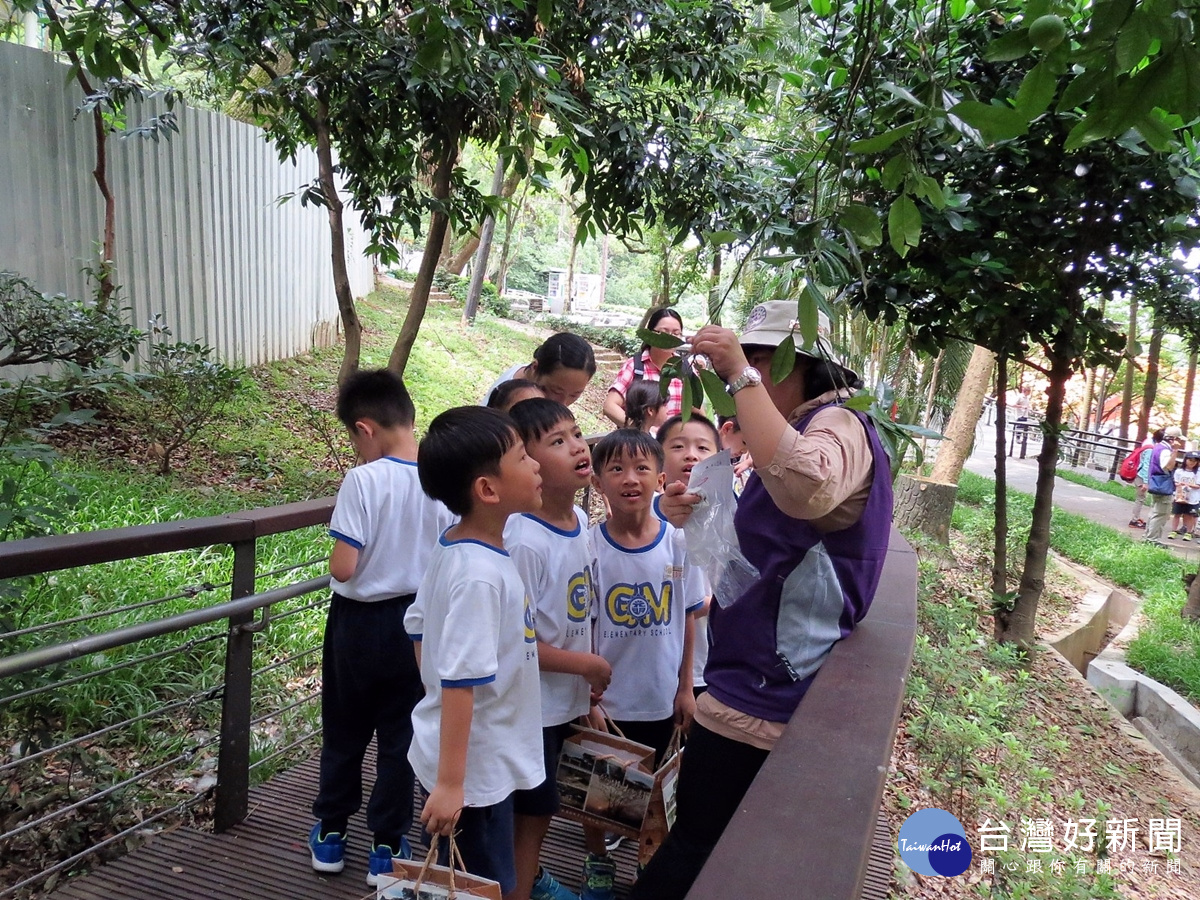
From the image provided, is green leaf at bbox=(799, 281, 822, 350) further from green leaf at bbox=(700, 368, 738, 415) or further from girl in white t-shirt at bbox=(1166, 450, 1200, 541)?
girl in white t-shirt at bbox=(1166, 450, 1200, 541)

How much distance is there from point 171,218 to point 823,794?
23.2 feet

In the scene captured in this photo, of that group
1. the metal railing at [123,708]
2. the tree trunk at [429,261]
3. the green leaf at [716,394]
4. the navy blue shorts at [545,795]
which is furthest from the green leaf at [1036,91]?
the tree trunk at [429,261]

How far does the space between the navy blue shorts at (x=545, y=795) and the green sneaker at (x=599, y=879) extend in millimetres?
272

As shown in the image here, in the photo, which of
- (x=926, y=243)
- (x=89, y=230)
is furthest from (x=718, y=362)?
(x=89, y=230)

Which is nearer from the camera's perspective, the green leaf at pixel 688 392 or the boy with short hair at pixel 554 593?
the green leaf at pixel 688 392

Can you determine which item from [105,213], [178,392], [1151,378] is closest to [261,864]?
[178,392]

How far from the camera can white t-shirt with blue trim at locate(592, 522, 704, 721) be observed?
2154mm

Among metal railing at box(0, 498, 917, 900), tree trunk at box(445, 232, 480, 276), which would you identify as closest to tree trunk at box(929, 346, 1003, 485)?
metal railing at box(0, 498, 917, 900)

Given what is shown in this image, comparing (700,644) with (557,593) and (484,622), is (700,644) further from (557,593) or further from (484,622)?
(484,622)

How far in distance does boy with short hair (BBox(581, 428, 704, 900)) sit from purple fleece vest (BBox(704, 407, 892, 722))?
426mm

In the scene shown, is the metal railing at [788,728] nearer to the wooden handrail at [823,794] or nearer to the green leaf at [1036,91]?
the wooden handrail at [823,794]

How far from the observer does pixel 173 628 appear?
1970 millimetres

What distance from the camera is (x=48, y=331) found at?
4301 millimetres

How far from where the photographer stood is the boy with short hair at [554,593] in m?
1.96
